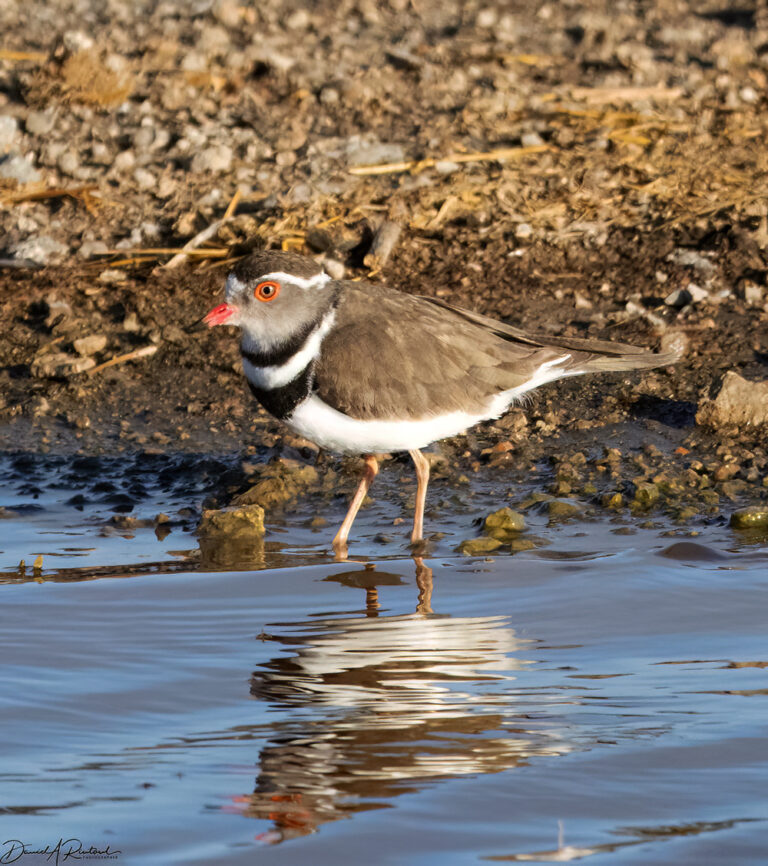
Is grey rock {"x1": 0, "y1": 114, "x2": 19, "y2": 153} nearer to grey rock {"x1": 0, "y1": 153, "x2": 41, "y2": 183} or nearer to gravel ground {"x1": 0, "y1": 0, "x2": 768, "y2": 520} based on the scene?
gravel ground {"x1": 0, "y1": 0, "x2": 768, "y2": 520}

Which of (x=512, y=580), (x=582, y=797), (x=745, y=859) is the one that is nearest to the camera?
(x=745, y=859)

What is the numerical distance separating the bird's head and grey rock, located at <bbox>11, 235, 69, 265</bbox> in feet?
8.18

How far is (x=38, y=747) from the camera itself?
3566 mm

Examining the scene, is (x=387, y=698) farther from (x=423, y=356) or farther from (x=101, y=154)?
(x=101, y=154)

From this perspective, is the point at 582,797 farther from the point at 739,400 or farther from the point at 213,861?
the point at 739,400

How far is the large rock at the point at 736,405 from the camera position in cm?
635

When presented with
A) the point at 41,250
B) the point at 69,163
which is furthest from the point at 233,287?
the point at 69,163

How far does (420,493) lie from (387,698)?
185cm

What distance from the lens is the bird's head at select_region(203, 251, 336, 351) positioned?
5.49 m

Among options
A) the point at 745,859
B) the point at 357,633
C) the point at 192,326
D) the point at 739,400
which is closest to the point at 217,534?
the point at 357,633

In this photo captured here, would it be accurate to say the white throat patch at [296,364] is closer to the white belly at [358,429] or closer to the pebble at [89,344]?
the white belly at [358,429]

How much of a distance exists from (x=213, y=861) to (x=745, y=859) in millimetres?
1221

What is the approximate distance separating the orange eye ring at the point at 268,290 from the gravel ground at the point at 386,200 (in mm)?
1252

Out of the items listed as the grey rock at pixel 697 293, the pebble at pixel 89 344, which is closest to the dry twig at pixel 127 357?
the pebble at pixel 89 344
